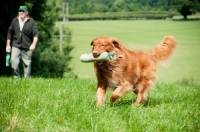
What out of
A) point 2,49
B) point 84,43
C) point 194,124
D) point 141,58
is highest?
point 141,58

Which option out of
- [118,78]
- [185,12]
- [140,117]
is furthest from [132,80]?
[185,12]

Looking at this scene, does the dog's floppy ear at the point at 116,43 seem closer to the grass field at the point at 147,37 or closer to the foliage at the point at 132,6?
the foliage at the point at 132,6

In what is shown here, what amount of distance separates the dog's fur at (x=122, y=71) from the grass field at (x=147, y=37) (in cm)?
3931

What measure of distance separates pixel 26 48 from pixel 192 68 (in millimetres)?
43125

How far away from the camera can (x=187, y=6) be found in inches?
1863

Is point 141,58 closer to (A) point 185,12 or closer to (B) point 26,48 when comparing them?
(B) point 26,48

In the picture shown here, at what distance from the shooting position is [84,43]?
78938 millimetres

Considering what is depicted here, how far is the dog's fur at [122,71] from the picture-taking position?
6.08 metres

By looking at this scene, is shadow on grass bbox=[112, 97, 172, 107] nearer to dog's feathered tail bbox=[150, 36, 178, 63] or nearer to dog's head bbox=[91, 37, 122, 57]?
dog's feathered tail bbox=[150, 36, 178, 63]

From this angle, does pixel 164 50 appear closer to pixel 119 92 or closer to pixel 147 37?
pixel 119 92

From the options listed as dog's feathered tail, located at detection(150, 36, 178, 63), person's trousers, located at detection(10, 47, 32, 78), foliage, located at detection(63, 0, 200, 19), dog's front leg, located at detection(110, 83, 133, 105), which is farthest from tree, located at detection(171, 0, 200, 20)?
dog's front leg, located at detection(110, 83, 133, 105)

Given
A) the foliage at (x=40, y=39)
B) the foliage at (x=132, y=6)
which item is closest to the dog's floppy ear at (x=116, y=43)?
the foliage at (x=40, y=39)

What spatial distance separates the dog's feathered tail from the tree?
37087 millimetres

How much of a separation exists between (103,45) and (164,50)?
85.0 inches
